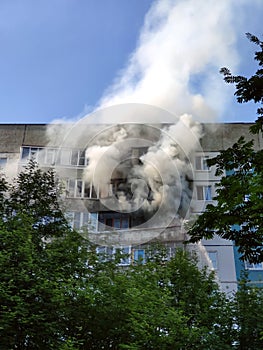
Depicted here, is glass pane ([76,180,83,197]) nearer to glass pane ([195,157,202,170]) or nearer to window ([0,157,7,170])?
window ([0,157,7,170])

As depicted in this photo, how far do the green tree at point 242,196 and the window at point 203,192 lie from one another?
1977 centimetres

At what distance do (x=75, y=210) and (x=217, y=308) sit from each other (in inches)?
497

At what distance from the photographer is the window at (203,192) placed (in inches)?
1078

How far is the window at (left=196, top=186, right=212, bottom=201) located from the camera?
2739 cm

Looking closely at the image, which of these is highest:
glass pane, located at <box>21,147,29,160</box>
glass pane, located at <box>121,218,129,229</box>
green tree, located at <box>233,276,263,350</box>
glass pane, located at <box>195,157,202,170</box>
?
glass pane, located at <box>21,147,29,160</box>

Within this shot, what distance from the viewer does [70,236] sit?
1809 centimetres

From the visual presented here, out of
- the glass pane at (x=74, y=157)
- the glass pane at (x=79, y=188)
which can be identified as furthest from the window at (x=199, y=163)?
the glass pane at (x=74, y=157)

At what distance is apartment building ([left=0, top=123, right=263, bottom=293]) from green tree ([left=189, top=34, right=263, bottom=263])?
15.9 meters

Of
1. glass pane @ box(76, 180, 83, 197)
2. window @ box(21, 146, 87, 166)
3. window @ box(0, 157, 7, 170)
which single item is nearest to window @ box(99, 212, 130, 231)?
glass pane @ box(76, 180, 83, 197)

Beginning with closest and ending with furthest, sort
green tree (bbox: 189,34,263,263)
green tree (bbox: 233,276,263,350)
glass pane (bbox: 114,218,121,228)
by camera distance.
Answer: green tree (bbox: 189,34,263,263), green tree (bbox: 233,276,263,350), glass pane (bbox: 114,218,121,228)

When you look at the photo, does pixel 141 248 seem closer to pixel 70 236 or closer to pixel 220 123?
pixel 70 236

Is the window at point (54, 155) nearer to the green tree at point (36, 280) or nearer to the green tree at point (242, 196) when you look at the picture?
the green tree at point (36, 280)

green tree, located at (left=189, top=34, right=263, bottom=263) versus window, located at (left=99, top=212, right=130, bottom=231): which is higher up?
window, located at (left=99, top=212, right=130, bottom=231)

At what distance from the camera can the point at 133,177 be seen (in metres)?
27.0
